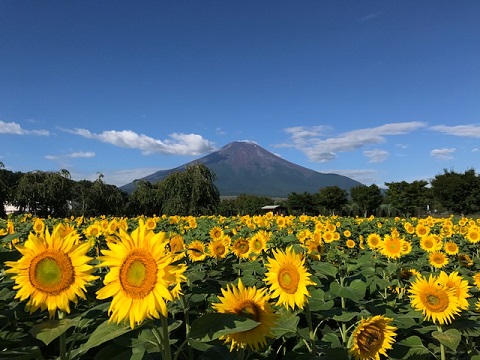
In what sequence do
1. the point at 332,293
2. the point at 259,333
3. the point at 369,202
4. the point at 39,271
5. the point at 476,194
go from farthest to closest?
the point at 369,202
the point at 476,194
the point at 332,293
the point at 259,333
the point at 39,271

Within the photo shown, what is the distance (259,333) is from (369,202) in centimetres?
8130

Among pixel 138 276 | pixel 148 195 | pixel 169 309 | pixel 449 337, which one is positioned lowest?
pixel 449 337

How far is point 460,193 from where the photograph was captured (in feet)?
161

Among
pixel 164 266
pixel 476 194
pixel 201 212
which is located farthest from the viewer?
pixel 476 194

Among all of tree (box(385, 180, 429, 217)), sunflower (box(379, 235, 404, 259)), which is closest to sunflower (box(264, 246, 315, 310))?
sunflower (box(379, 235, 404, 259))

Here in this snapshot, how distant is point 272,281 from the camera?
7.93 ft

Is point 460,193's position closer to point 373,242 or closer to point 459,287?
point 373,242

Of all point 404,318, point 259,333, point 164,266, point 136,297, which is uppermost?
point 164,266

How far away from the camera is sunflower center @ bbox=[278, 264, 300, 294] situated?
2336 millimetres

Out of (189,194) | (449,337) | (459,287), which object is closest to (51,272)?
(449,337)

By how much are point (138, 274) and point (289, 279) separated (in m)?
1.13

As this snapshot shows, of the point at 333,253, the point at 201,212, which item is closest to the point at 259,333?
the point at 333,253

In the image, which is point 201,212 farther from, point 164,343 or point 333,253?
point 164,343

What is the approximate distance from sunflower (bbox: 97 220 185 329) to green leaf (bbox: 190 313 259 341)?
159mm
